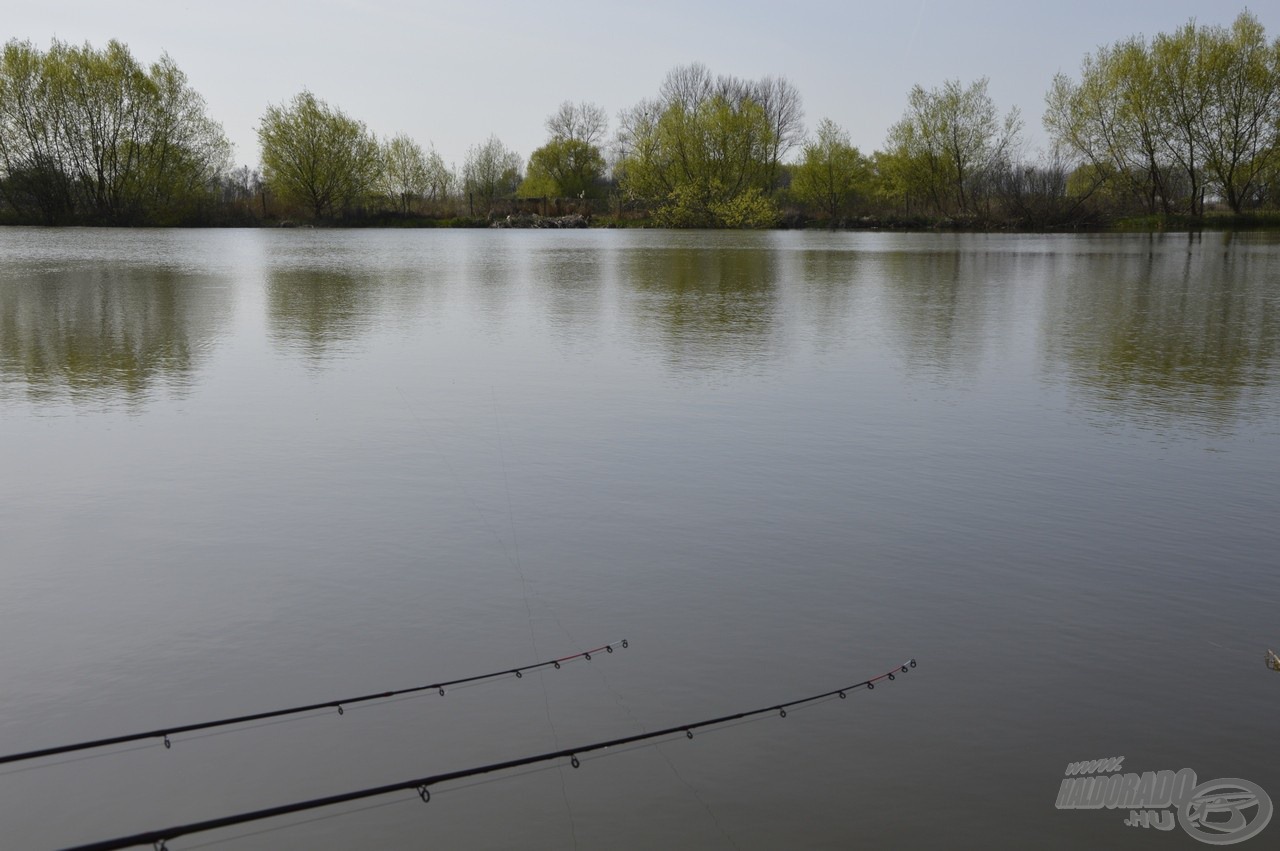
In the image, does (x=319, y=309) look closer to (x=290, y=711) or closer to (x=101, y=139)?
(x=290, y=711)

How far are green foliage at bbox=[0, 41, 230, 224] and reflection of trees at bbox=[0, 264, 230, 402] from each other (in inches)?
1907

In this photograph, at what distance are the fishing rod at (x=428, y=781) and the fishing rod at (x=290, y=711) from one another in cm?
37

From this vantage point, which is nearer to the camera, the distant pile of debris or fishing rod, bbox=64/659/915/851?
fishing rod, bbox=64/659/915/851

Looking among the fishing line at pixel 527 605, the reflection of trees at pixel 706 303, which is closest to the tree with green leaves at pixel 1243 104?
the reflection of trees at pixel 706 303

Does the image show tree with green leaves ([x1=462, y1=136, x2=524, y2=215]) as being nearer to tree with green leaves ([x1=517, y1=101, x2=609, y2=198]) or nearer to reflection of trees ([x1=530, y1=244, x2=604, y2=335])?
tree with green leaves ([x1=517, y1=101, x2=609, y2=198])

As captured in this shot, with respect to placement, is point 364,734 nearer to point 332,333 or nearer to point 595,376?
point 595,376

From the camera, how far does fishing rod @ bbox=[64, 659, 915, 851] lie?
2.44 m

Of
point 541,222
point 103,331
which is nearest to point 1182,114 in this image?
point 541,222

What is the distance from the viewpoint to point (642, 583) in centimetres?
470

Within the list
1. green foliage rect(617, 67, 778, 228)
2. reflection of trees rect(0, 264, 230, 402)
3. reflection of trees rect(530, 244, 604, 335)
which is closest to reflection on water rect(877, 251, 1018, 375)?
reflection of trees rect(530, 244, 604, 335)

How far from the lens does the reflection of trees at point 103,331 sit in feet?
31.2

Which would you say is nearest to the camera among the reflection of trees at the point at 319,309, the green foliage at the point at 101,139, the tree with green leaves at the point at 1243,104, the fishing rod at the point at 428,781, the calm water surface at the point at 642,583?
the fishing rod at the point at 428,781

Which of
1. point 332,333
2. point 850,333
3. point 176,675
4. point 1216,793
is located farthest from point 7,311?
point 1216,793

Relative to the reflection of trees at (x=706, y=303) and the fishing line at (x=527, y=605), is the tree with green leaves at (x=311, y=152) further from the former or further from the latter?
the fishing line at (x=527, y=605)
